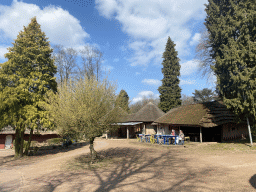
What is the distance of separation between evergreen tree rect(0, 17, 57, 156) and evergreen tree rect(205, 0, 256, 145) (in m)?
16.9

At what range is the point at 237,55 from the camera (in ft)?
44.6

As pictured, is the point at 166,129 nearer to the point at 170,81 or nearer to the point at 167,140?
the point at 167,140

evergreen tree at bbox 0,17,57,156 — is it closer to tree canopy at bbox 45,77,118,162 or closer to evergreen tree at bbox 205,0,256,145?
tree canopy at bbox 45,77,118,162

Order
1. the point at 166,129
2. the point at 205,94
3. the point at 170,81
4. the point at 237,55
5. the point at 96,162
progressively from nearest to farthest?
the point at 96,162 → the point at 237,55 → the point at 166,129 → the point at 170,81 → the point at 205,94

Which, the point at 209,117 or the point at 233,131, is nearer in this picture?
the point at 209,117

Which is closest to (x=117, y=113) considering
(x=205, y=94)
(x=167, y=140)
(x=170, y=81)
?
(x=167, y=140)

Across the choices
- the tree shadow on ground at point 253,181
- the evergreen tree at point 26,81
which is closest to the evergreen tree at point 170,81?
the evergreen tree at point 26,81

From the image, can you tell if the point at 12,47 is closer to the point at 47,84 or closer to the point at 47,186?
the point at 47,84

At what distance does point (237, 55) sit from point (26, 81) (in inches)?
747

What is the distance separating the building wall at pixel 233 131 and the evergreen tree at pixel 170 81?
15.1m

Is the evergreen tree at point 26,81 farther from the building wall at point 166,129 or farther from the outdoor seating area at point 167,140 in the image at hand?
the building wall at point 166,129

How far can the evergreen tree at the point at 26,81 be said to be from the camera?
14.7 m

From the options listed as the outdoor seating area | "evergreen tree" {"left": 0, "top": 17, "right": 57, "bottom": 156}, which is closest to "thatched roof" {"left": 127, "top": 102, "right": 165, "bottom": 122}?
the outdoor seating area

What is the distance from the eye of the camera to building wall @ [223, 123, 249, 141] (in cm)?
1847
